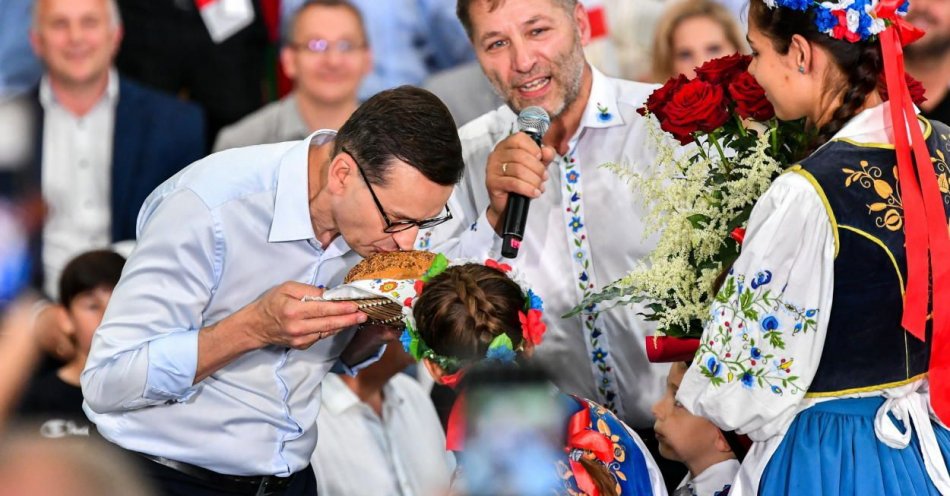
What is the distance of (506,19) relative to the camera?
370 centimetres

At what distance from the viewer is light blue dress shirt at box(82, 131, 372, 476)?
2.96 m

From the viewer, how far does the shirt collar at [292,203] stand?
3098 millimetres

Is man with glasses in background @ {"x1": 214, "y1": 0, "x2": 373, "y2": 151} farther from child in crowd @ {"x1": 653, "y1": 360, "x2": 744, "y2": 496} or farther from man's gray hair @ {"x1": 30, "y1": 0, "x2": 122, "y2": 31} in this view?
child in crowd @ {"x1": 653, "y1": 360, "x2": 744, "y2": 496}

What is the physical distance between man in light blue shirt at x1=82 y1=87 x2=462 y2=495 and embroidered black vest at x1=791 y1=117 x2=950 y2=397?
87 cm

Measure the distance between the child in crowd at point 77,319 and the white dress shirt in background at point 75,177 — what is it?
0.49m

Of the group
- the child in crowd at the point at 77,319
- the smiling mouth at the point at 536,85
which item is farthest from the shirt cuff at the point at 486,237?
the child in crowd at the point at 77,319

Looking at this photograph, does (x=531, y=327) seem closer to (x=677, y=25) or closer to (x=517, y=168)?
(x=517, y=168)

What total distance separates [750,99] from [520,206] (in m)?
0.62

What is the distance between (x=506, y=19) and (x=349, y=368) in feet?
3.43

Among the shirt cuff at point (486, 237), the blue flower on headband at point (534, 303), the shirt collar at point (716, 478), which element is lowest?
the shirt collar at point (716, 478)

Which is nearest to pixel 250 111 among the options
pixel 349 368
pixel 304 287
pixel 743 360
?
pixel 349 368

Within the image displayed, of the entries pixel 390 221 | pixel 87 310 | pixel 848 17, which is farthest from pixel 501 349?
pixel 87 310

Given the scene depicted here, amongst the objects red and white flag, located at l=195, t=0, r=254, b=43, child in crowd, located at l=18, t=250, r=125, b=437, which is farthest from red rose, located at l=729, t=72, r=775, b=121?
red and white flag, located at l=195, t=0, r=254, b=43

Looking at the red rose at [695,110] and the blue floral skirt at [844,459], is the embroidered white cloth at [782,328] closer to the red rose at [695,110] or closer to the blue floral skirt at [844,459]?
the blue floral skirt at [844,459]
